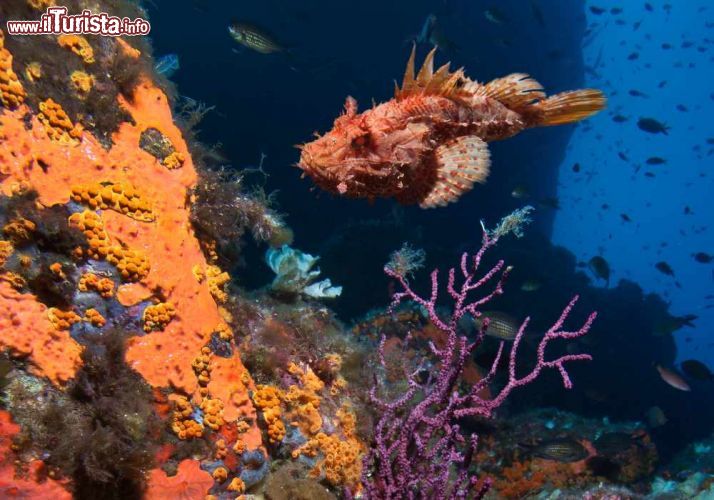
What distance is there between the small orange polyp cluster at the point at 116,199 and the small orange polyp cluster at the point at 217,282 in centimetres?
Answer: 79

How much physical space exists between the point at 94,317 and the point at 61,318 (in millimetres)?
190

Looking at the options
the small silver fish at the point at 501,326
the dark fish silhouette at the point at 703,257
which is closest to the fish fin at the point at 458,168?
the small silver fish at the point at 501,326

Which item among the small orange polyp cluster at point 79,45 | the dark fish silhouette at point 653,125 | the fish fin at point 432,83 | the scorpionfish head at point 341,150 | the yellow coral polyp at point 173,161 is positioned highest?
the dark fish silhouette at point 653,125

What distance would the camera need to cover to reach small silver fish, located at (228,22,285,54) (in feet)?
28.6

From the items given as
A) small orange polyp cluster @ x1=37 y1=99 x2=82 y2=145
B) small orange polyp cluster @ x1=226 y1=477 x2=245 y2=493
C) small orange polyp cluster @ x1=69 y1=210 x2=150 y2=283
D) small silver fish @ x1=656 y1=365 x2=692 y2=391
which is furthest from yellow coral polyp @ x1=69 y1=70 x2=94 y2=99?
small silver fish @ x1=656 y1=365 x2=692 y2=391

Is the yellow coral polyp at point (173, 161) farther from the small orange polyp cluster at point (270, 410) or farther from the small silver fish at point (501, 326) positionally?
the small silver fish at point (501, 326)

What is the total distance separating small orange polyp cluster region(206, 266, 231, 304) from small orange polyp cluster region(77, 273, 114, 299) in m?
0.92

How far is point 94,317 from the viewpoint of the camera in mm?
3004

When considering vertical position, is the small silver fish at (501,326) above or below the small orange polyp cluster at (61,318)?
below

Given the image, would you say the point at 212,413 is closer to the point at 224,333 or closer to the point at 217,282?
the point at 224,333

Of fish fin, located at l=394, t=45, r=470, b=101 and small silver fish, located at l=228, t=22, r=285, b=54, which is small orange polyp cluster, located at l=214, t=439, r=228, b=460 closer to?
fish fin, located at l=394, t=45, r=470, b=101

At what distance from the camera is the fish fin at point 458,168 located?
3924 mm

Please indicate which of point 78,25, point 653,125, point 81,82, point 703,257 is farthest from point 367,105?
point 81,82

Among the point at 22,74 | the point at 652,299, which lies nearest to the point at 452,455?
the point at 22,74
